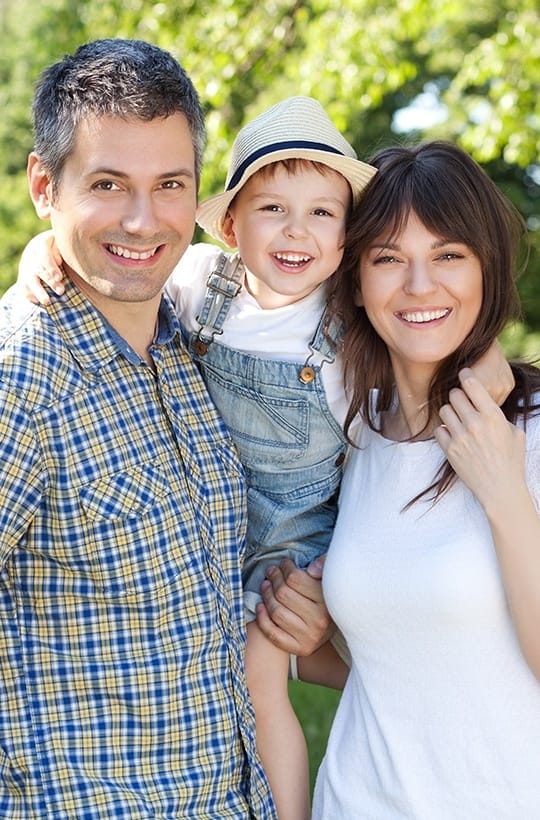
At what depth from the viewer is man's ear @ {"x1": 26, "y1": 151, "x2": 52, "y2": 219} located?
2.69 meters

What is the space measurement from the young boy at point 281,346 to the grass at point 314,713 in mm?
2211

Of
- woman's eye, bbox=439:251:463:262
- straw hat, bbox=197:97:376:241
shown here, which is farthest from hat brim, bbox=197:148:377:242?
woman's eye, bbox=439:251:463:262

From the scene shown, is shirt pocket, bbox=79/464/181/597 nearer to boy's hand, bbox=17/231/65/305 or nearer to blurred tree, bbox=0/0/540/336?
→ boy's hand, bbox=17/231/65/305

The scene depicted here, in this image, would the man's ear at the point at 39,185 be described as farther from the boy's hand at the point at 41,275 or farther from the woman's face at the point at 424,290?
the woman's face at the point at 424,290

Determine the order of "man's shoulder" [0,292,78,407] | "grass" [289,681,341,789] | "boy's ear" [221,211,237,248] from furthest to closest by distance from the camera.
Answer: "grass" [289,681,341,789], "boy's ear" [221,211,237,248], "man's shoulder" [0,292,78,407]

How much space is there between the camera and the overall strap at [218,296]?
3.14 metres

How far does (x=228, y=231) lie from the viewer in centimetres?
342

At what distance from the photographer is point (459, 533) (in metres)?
2.66

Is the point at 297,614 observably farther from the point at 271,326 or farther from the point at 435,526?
the point at 271,326

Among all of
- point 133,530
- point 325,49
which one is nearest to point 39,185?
point 133,530

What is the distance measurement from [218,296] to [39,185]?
67cm

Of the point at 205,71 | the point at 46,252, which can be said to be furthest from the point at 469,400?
the point at 205,71

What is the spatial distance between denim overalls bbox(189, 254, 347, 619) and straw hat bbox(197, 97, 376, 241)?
0.26 meters

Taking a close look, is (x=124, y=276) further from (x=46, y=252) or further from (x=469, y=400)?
(x=469, y=400)
